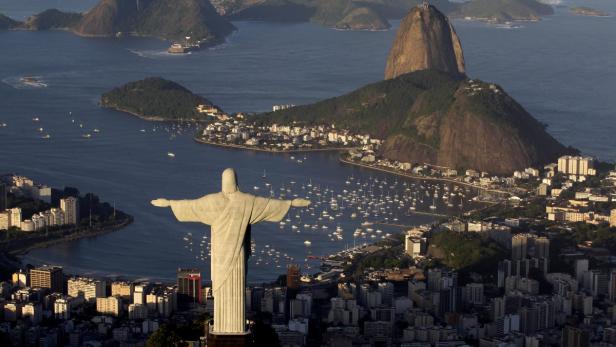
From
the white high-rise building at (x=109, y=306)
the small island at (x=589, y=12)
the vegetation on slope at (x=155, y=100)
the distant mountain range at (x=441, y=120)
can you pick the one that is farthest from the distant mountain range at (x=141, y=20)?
the white high-rise building at (x=109, y=306)

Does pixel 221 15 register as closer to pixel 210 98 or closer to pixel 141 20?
pixel 141 20

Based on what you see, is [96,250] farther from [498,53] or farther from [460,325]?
[498,53]

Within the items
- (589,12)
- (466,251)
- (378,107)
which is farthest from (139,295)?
(589,12)

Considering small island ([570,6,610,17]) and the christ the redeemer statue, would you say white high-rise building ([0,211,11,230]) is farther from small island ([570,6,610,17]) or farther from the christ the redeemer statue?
small island ([570,6,610,17])

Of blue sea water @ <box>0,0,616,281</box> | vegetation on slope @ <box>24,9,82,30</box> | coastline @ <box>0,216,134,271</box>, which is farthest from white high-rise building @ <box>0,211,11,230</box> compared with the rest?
vegetation on slope @ <box>24,9,82,30</box>

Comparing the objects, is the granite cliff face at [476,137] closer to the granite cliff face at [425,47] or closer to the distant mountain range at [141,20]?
the granite cliff face at [425,47]
